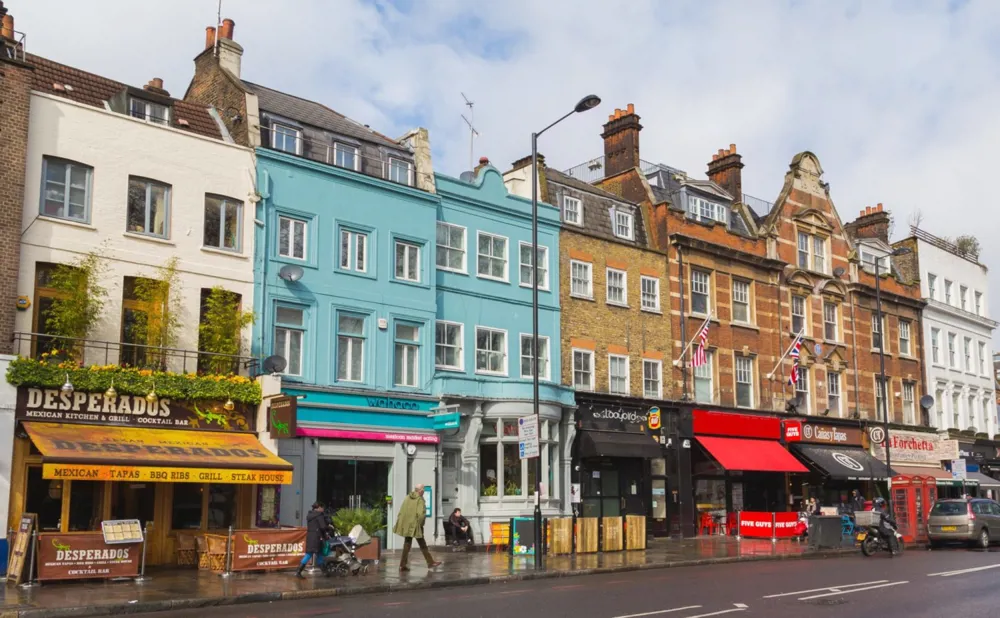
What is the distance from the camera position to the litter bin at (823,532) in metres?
28.0

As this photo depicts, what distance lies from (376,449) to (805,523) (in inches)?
567

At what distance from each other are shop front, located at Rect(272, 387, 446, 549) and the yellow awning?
2.16m

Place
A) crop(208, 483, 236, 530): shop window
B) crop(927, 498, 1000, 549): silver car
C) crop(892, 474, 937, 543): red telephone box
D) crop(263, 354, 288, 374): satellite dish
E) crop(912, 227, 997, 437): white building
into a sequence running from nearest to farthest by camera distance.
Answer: crop(208, 483, 236, 530): shop window → crop(263, 354, 288, 374): satellite dish → crop(927, 498, 1000, 549): silver car → crop(892, 474, 937, 543): red telephone box → crop(912, 227, 997, 437): white building

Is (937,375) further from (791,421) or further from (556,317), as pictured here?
→ (556,317)

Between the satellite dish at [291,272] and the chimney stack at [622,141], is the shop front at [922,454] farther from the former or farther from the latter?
the satellite dish at [291,272]

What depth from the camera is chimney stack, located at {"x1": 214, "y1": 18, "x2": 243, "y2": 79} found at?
1099 inches

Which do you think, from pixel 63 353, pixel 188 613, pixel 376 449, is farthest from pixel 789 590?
pixel 63 353

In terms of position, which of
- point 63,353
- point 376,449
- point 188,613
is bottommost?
point 188,613

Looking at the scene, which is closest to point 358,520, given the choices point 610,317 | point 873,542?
point 610,317

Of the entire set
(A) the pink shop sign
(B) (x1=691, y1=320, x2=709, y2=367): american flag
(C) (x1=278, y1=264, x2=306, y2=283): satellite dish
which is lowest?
(A) the pink shop sign

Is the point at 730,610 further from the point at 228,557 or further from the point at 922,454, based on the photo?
the point at 922,454

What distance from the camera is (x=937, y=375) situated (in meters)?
47.1

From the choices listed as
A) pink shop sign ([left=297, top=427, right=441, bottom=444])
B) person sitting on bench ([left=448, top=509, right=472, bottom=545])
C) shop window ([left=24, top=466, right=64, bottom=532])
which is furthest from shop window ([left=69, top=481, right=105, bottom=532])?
person sitting on bench ([left=448, top=509, right=472, bottom=545])

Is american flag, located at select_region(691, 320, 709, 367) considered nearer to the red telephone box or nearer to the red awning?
the red awning
